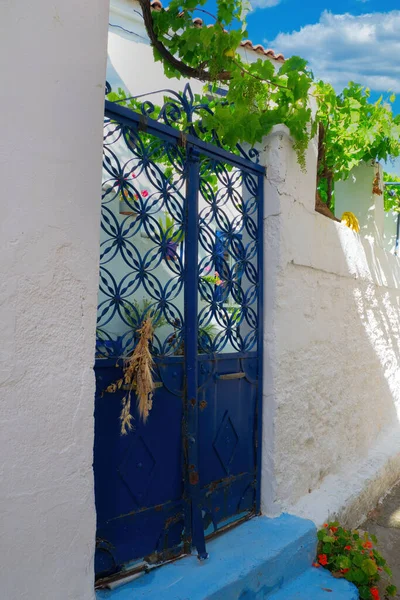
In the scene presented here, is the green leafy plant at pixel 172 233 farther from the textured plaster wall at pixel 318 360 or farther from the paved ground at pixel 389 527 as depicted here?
the paved ground at pixel 389 527

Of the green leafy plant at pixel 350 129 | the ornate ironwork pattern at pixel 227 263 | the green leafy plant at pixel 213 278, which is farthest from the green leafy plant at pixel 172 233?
the green leafy plant at pixel 350 129

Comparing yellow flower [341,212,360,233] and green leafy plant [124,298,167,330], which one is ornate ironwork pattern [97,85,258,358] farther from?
yellow flower [341,212,360,233]

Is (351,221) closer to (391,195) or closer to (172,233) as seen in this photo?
(391,195)

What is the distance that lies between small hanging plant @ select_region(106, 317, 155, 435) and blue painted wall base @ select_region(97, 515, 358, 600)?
654 mm

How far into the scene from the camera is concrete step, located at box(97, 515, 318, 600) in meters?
2.21

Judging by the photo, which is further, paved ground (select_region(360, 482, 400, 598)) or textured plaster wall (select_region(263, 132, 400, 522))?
paved ground (select_region(360, 482, 400, 598))

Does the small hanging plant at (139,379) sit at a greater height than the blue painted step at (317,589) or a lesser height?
greater

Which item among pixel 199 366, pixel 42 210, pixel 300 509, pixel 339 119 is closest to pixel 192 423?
pixel 199 366

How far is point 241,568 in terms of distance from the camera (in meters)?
2.45

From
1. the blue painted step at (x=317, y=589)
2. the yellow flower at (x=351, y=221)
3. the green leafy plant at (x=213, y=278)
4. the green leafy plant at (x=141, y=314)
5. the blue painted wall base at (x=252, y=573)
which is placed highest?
the yellow flower at (x=351, y=221)

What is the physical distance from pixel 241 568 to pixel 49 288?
5.28 feet

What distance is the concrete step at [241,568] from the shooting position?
2207mm

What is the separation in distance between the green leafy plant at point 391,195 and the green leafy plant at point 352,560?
5.03m

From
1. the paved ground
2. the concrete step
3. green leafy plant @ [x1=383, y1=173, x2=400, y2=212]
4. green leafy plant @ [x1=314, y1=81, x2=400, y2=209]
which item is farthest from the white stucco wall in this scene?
green leafy plant @ [x1=383, y1=173, x2=400, y2=212]
